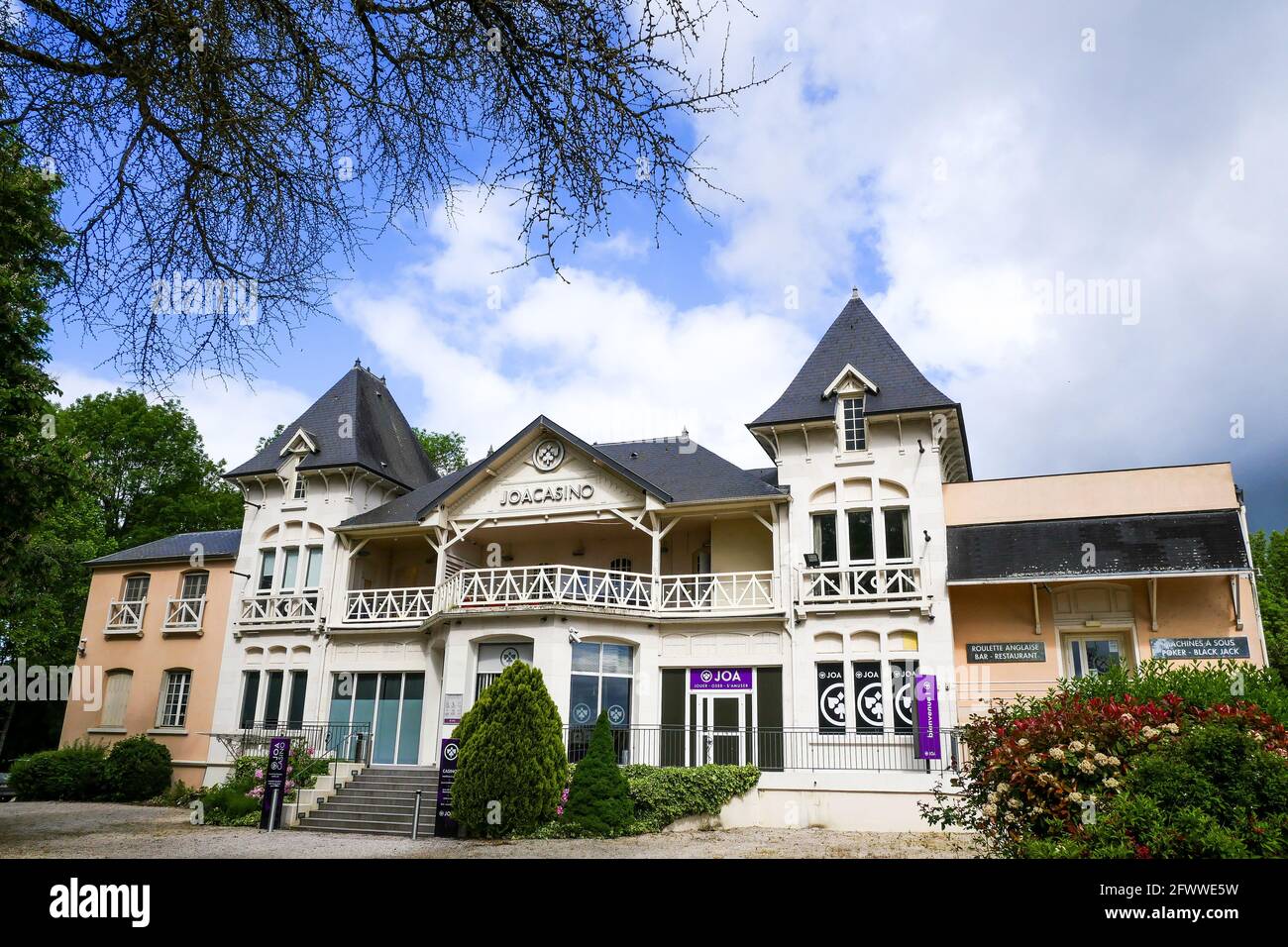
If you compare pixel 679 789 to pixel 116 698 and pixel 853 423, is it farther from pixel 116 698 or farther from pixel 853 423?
pixel 116 698

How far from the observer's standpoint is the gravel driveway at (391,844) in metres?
14.3

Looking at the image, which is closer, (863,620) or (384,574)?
(863,620)

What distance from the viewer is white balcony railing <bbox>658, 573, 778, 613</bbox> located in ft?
73.5

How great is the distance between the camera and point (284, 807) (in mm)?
19688

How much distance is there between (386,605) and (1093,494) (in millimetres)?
18527

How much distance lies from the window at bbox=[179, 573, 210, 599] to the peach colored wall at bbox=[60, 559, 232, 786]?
0.51ft

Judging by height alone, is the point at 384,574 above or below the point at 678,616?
above

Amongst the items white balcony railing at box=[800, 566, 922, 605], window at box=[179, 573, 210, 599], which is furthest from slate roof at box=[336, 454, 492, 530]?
white balcony railing at box=[800, 566, 922, 605]

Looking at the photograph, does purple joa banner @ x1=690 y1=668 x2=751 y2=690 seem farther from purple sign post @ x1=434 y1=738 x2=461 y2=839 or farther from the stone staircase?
purple sign post @ x1=434 y1=738 x2=461 y2=839
